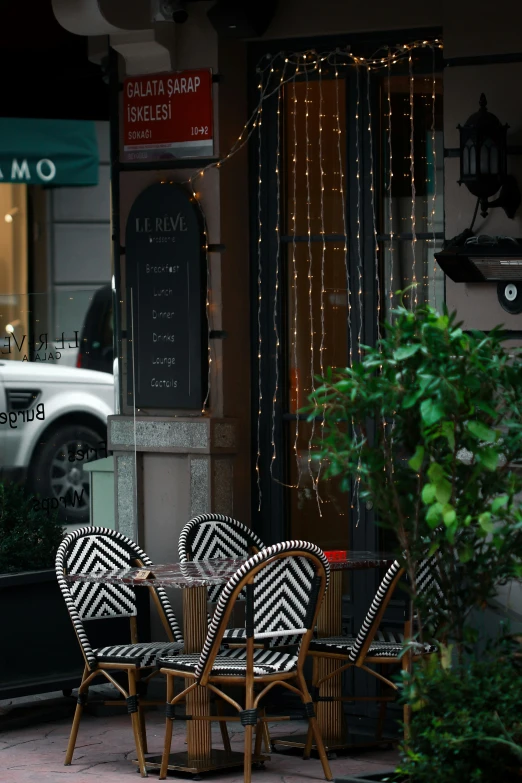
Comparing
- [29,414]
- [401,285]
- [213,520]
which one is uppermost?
[401,285]

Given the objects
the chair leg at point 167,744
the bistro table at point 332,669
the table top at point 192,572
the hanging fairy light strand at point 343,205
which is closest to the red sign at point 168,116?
the hanging fairy light strand at point 343,205

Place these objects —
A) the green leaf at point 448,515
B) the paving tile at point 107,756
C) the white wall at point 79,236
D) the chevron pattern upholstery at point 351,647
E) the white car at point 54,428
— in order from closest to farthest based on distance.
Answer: the green leaf at point 448,515 → the paving tile at point 107,756 → the chevron pattern upholstery at point 351,647 → the white car at point 54,428 → the white wall at point 79,236

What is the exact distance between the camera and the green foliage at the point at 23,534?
787 cm

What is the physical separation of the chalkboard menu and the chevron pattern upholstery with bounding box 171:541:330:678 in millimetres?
1881

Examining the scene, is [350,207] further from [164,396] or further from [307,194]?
[164,396]

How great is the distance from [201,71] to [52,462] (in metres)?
2.34

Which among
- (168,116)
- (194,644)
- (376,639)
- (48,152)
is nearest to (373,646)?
(376,639)

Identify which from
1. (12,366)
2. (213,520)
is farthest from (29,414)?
(213,520)

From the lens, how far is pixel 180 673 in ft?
21.5

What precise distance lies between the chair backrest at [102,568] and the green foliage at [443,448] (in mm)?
2620

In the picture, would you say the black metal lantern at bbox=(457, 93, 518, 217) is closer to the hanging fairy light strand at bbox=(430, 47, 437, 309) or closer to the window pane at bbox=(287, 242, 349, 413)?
the hanging fairy light strand at bbox=(430, 47, 437, 309)

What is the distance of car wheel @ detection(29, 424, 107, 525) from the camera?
8.41m

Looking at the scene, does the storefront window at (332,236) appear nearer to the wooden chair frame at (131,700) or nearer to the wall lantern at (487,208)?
the wall lantern at (487,208)

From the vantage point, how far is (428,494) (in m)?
4.48
